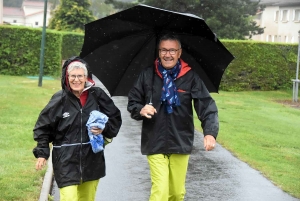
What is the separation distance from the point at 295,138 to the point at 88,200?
32.1 feet

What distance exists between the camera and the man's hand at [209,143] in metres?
5.38

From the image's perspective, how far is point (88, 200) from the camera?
5.42 metres

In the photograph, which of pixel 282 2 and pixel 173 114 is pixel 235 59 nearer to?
pixel 173 114

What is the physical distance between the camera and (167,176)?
5.50 metres

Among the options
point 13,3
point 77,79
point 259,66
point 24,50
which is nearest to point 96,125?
point 77,79

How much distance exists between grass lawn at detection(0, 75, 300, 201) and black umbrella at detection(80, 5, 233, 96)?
6.21 feet

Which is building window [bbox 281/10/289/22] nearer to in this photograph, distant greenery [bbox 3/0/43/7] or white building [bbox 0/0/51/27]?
white building [bbox 0/0/51/27]

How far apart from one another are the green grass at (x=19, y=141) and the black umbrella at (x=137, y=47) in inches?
Result: 75.2

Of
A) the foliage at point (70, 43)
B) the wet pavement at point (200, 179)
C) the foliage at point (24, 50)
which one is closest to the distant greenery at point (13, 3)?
the foliage at point (70, 43)

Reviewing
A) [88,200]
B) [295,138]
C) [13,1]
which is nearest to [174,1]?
[295,138]

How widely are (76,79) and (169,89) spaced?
89cm

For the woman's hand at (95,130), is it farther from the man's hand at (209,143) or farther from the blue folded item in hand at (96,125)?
the man's hand at (209,143)

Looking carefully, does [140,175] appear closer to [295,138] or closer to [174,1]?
[295,138]

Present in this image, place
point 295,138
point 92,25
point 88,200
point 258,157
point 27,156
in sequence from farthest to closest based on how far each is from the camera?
1. point 295,138
2. point 258,157
3. point 27,156
4. point 92,25
5. point 88,200
